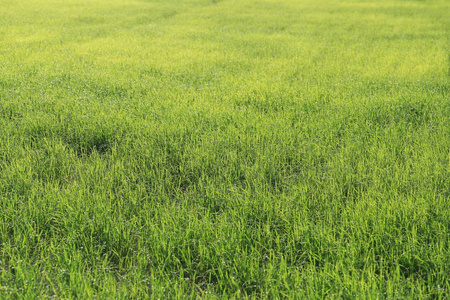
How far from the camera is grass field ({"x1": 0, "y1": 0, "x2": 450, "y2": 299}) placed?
252 centimetres

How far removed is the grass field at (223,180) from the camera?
8.25 feet

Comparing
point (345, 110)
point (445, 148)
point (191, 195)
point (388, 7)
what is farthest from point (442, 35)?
point (191, 195)

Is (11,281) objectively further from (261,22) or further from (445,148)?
(261,22)

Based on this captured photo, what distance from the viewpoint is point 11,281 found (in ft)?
7.94

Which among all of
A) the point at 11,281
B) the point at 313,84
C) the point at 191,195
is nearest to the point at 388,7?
the point at 313,84

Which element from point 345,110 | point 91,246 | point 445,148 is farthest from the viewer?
point 345,110

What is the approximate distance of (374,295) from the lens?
2229mm

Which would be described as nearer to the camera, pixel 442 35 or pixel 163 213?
pixel 163 213

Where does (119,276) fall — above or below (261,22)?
below

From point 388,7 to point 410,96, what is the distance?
16716 millimetres

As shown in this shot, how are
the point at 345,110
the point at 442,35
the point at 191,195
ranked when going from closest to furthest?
the point at 191,195, the point at 345,110, the point at 442,35

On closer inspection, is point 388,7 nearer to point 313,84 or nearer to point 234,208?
point 313,84

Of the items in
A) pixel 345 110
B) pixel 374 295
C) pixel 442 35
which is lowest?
pixel 374 295

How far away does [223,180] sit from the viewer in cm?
373
